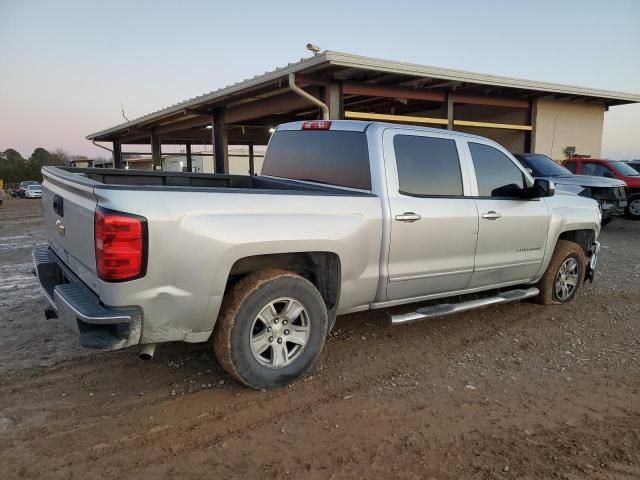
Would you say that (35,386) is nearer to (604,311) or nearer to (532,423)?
(532,423)

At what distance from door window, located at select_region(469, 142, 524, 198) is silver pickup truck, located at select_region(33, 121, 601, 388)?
0.02 metres

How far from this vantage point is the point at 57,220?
142 inches

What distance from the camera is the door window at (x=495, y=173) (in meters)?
4.64

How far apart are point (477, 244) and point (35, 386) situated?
3.75 m

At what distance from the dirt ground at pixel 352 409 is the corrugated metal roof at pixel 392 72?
685 cm

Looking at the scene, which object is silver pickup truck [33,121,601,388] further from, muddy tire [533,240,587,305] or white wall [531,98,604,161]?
white wall [531,98,604,161]

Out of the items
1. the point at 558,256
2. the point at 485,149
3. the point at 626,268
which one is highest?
the point at 485,149

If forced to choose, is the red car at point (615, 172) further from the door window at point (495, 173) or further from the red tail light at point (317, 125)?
the red tail light at point (317, 125)

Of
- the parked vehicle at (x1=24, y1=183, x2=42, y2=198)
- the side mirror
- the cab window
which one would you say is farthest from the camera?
the parked vehicle at (x1=24, y1=183, x2=42, y2=198)

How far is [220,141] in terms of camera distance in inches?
642

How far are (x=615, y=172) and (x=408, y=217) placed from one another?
13128mm

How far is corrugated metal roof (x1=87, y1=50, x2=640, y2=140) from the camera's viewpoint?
10.0m

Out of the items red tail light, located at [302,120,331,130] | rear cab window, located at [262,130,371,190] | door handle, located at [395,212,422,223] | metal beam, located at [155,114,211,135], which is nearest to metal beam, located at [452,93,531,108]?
metal beam, located at [155,114,211,135]

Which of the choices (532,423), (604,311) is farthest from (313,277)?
(604,311)
